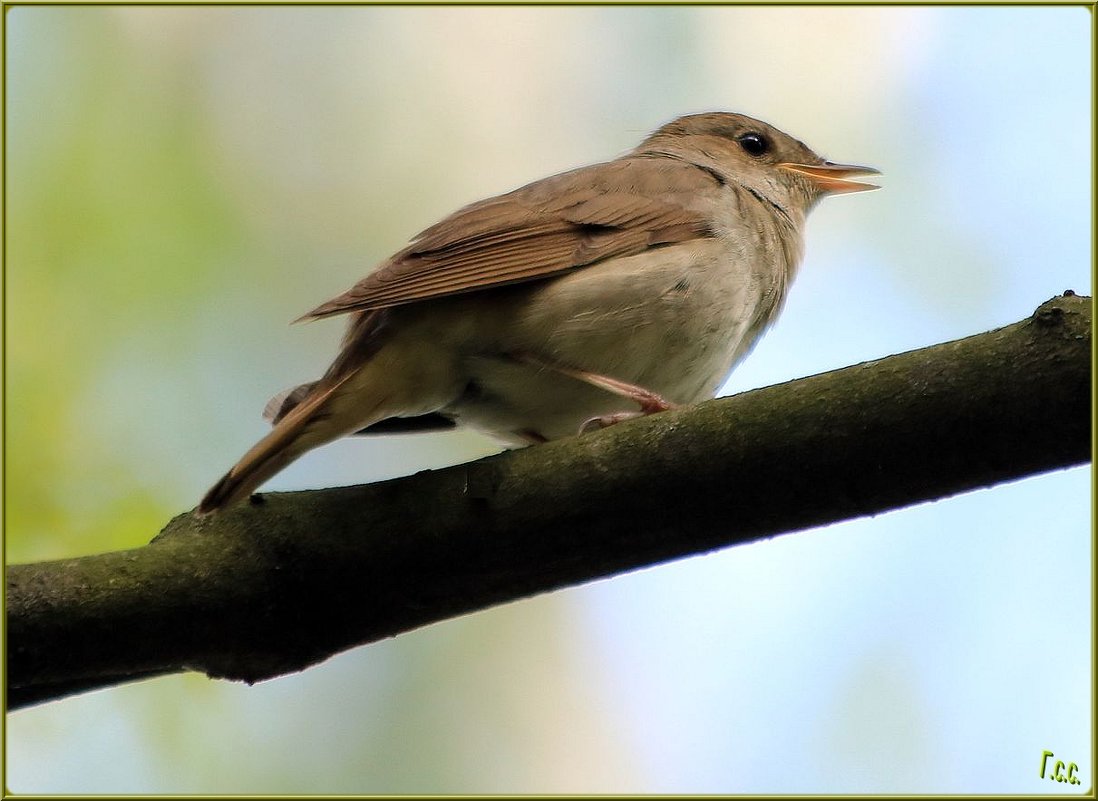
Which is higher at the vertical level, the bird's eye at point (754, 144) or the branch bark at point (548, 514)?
the bird's eye at point (754, 144)

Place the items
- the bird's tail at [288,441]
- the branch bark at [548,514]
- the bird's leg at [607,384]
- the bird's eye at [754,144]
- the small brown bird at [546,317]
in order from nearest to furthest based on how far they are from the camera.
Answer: the branch bark at [548,514], the bird's tail at [288,441], the small brown bird at [546,317], the bird's leg at [607,384], the bird's eye at [754,144]

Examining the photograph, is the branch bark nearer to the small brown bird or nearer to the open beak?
the small brown bird

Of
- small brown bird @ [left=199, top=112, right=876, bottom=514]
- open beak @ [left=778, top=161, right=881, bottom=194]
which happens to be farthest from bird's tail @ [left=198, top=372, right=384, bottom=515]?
open beak @ [left=778, top=161, right=881, bottom=194]

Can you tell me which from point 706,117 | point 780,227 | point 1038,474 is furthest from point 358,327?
point 706,117

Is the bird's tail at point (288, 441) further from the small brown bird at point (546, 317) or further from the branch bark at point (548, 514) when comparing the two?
the branch bark at point (548, 514)

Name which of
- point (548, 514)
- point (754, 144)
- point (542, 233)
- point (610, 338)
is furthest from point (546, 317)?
point (754, 144)

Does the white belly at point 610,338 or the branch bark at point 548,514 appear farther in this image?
the white belly at point 610,338

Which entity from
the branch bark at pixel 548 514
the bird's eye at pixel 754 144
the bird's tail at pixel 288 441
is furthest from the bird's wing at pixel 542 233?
the bird's eye at pixel 754 144

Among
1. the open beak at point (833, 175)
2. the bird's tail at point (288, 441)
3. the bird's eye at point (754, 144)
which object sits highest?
the bird's eye at point (754, 144)
